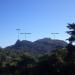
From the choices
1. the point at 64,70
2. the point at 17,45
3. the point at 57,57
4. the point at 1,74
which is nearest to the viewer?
the point at 64,70

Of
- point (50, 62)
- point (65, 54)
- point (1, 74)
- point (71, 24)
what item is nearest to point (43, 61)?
point (50, 62)

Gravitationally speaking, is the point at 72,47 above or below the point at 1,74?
above

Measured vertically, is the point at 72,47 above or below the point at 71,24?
below

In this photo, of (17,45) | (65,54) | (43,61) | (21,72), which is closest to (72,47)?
(65,54)

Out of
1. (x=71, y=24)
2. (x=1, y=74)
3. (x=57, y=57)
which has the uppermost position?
(x=71, y=24)

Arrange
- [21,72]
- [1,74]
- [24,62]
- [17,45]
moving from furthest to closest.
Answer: [17,45], [24,62], [1,74], [21,72]

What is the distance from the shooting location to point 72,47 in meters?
38.2

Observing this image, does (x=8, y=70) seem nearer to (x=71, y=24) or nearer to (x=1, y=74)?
(x=1, y=74)

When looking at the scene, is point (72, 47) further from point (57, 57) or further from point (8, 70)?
point (8, 70)

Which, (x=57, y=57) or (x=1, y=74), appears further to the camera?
(x=1, y=74)

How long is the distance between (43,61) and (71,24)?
299 inches

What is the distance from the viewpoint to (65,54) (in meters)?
39.4

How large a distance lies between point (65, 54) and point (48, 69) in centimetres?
434

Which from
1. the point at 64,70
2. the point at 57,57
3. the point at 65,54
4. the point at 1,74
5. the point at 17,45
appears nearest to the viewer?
the point at 64,70
